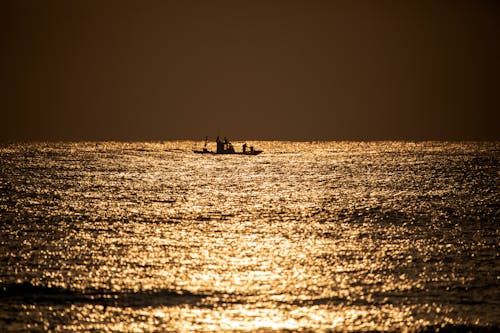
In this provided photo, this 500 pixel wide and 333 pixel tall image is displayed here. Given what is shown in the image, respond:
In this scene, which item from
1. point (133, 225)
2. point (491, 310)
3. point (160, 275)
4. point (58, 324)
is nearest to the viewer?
point (58, 324)

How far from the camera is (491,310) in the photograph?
147 ft

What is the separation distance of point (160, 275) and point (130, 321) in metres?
11.1

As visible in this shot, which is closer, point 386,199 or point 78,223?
point 78,223

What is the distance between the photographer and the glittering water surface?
144 ft

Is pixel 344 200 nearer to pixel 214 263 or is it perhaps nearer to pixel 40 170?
pixel 214 263

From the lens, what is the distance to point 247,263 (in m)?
58.6

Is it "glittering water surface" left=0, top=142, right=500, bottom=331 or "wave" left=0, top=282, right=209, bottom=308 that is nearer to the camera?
"glittering water surface" left=0, top=142, right=500, bottom=331

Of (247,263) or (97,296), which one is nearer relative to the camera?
(97,296)

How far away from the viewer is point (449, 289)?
50.2 metres

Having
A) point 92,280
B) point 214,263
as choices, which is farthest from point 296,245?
point 92,280

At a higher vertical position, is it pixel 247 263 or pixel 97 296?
pixel 247 263

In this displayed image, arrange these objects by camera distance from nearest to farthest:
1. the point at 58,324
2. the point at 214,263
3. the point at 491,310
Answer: the point at 58,324, the point at 491,310, the point at 214,263

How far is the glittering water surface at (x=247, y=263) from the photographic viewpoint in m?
43.9

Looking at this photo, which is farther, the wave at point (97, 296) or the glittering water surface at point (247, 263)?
the wave at point (97, 296)
